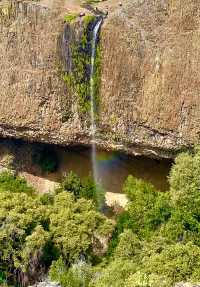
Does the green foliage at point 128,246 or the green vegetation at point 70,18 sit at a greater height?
the green vegetation at point 70,18

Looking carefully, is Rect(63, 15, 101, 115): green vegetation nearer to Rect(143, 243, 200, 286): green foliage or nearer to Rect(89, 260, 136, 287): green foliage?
Rect(89, 260, 136, 287): green foliage

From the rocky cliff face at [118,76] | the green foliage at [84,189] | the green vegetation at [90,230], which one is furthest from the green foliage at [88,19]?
the green vegetation at [90,230]

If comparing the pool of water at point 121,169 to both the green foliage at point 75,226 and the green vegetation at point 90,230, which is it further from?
the green foliage at point 75,226

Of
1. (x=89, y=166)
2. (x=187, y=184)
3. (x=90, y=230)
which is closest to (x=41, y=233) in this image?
(x=90, y=230)

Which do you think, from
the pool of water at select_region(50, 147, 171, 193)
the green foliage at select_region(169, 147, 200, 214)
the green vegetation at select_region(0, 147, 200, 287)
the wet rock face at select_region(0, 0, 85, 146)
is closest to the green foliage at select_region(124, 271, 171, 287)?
the green vegetation at select_region(0, 147, 200, 287)

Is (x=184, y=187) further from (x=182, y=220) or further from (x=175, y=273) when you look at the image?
(x=175, y=273)

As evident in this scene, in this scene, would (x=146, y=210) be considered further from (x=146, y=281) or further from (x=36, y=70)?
(x=36, y=70)
